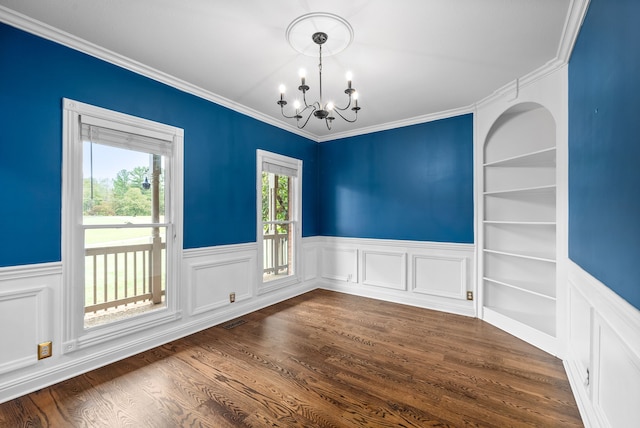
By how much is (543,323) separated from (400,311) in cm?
154

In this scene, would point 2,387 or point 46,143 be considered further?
point 46,143

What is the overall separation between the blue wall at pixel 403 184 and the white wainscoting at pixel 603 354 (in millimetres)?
1793

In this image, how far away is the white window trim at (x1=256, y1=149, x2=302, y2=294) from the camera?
157 inches

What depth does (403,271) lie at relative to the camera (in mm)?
4262

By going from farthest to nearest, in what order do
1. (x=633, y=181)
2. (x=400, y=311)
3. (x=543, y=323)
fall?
1. (x=400, y=311)
2. (x=543, y=323)
3. (x=633, y=181)

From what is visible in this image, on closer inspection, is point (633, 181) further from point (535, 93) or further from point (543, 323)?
point (543, 323)

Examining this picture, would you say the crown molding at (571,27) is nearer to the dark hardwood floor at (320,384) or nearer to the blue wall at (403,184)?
the blue wall at (403,184)

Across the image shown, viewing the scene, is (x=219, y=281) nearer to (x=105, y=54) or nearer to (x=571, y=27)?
(x=105, y=54)

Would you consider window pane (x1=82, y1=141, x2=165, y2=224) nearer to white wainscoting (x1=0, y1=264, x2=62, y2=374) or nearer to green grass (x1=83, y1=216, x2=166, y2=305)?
green grass (x1=83, y1=216, x2=166, y2=305)

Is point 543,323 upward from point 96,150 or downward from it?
downward

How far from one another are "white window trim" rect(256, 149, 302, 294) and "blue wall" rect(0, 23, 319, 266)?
12.9 inches

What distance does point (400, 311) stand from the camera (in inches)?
154

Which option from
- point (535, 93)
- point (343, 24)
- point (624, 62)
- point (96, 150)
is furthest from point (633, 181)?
point (96, 150)

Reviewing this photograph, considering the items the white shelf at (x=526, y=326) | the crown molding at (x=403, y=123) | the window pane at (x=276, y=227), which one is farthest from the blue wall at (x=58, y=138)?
the white shelf at (x=526, y=326)
